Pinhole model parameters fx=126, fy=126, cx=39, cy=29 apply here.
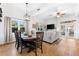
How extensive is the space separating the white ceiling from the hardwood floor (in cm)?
51

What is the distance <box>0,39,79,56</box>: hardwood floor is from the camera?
2.26 m

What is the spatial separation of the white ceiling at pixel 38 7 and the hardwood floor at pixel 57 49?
51 centimetres

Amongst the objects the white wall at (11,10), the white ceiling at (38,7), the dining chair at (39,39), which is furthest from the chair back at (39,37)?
the white wall at (11,10)

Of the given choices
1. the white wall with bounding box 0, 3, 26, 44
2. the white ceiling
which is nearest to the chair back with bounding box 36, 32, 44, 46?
the white ceiling

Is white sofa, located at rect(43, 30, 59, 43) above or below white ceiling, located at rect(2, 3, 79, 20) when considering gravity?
below

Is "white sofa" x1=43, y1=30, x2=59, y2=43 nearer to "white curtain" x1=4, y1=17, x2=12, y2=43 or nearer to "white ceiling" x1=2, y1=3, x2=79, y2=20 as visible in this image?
"white ceiling" x1=2, y1=3, x2=79, y2=20

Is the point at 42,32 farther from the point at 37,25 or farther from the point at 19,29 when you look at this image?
the point at 19,29

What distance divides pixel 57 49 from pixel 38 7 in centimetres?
84

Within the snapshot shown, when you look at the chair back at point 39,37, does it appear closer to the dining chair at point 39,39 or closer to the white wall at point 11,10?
the dining chair at point 39,39

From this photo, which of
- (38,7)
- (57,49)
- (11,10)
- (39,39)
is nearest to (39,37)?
(39,39)

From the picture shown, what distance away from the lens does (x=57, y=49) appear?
229 centimetres

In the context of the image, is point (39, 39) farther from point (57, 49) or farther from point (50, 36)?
point (57, 49)

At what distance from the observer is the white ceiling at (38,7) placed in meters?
2.23

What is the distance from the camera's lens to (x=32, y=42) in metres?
2.30
